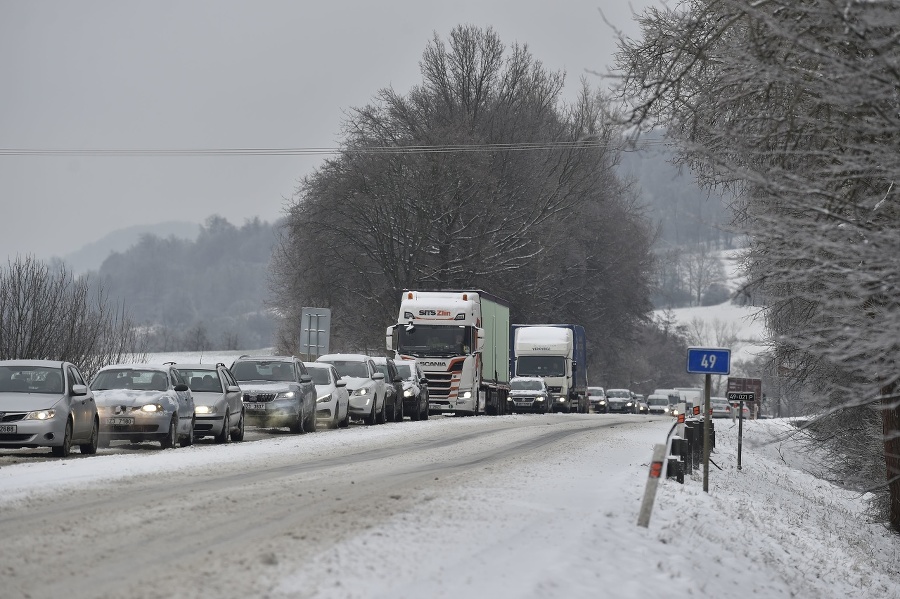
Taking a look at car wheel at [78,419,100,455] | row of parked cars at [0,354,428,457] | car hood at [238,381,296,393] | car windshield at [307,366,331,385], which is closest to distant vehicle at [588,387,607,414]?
row of parked cars at [0,354,428,457]

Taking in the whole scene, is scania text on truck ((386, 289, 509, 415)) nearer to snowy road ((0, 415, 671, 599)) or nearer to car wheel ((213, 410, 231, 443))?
car wheel ((213, 410, 231, 443))

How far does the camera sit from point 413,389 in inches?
1650

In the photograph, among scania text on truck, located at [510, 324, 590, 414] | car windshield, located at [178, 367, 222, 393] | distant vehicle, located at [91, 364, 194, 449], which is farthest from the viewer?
scania text on truck, located at [510, 324, 590, 414]

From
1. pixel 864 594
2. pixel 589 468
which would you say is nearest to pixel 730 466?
pixel 589 468

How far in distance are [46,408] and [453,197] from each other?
39.7 meters

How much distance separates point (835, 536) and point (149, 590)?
18585 mm

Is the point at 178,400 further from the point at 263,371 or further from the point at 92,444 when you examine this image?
the point at 263,371

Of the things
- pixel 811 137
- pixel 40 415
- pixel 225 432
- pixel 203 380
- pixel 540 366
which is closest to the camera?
pixel 811 137

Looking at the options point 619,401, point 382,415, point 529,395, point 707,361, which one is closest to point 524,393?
point 529,395

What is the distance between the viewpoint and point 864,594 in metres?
17.4

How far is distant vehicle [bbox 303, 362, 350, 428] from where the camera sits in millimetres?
32719

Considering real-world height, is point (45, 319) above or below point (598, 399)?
above

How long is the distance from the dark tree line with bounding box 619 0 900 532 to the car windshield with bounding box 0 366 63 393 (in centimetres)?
1062

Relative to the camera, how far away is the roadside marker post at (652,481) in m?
13.0
